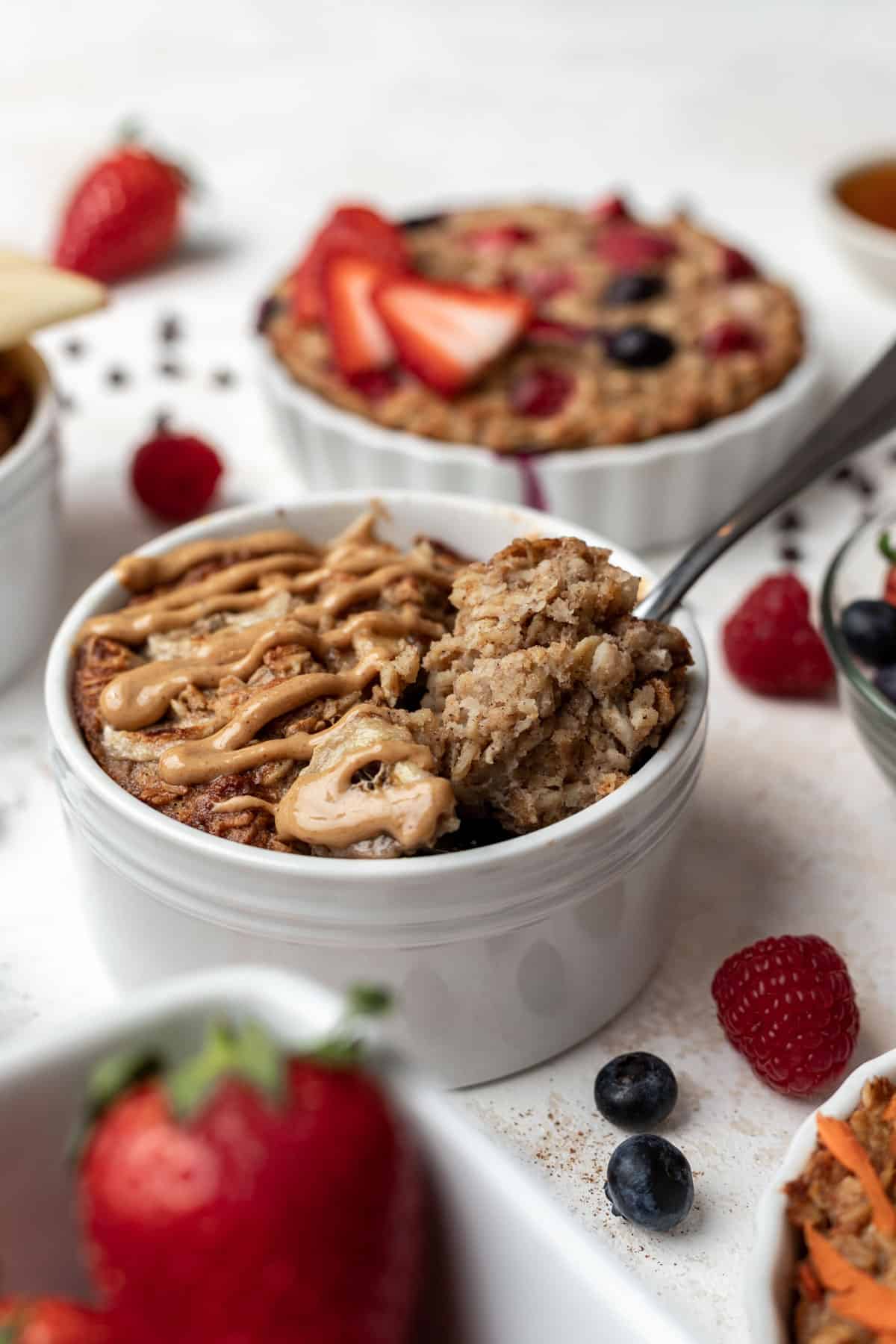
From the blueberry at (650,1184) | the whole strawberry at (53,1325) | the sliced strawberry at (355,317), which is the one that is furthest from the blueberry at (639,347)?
the whole strawberry at (53,1325)

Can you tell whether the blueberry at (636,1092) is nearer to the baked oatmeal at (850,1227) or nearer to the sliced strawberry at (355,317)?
the baked oatmeal at (850,1227)

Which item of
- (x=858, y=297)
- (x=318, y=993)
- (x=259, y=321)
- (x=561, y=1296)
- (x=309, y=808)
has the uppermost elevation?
(x=318, y=993)

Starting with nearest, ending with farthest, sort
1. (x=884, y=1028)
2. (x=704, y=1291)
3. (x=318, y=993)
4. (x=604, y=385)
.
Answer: (x=318, y=993) < (x=704, y=1291) < (x=884, y=1028) < (x=604, y=385)

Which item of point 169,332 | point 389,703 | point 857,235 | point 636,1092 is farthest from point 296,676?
point 857,235

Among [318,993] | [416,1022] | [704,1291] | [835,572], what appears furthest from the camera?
[835,572]

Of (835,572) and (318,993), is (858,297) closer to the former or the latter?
(835,572)

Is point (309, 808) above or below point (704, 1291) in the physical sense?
above

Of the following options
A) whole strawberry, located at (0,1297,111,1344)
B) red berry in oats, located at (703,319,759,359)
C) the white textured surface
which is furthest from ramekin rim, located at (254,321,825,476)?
whole strawberry, located at (0,1297,111,1344)

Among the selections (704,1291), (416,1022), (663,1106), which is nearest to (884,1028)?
(663,1106)
